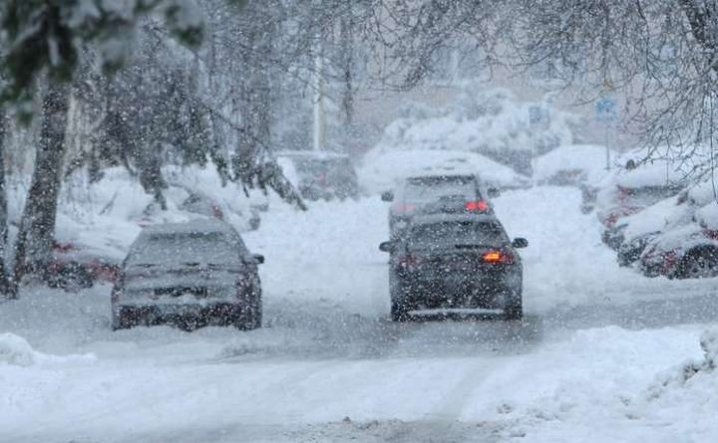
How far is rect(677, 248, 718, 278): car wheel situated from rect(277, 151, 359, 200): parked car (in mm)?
21122

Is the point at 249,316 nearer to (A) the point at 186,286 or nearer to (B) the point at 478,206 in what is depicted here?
(A) the point at 186,286

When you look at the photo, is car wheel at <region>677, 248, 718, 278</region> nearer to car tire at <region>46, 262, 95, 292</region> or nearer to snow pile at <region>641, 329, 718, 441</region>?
car tire at <region>46, 262, 95, 292</region>

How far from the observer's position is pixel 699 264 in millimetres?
23047

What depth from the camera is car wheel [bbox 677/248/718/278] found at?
2292 cm

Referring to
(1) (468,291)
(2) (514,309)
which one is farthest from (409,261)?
(2) (514,309)

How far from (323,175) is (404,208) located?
17.1 m

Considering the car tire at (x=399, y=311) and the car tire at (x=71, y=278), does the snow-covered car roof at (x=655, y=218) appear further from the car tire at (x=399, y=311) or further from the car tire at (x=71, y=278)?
the car tire at (x=71, y=278)

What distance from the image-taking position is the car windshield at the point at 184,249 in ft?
57.8

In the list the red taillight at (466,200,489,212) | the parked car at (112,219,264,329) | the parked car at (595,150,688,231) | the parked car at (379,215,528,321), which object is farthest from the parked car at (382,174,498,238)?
the parked car at (112,219,264,329)

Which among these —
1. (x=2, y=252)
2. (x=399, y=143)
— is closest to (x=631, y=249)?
(x=2, y=252)

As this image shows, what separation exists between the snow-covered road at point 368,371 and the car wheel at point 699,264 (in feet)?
0.93

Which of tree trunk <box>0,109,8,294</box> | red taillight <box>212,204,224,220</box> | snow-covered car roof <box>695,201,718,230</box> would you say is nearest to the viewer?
tree trunk <box>0,109,8,294</box>

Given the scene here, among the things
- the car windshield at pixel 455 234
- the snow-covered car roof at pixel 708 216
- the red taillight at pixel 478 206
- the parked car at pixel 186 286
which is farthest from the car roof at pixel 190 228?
the red taillight at pixel 478 206

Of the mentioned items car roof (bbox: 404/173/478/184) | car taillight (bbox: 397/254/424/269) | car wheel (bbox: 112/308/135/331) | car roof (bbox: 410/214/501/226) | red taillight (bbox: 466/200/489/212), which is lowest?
car wheel (bbox: 112/308/135/331)
